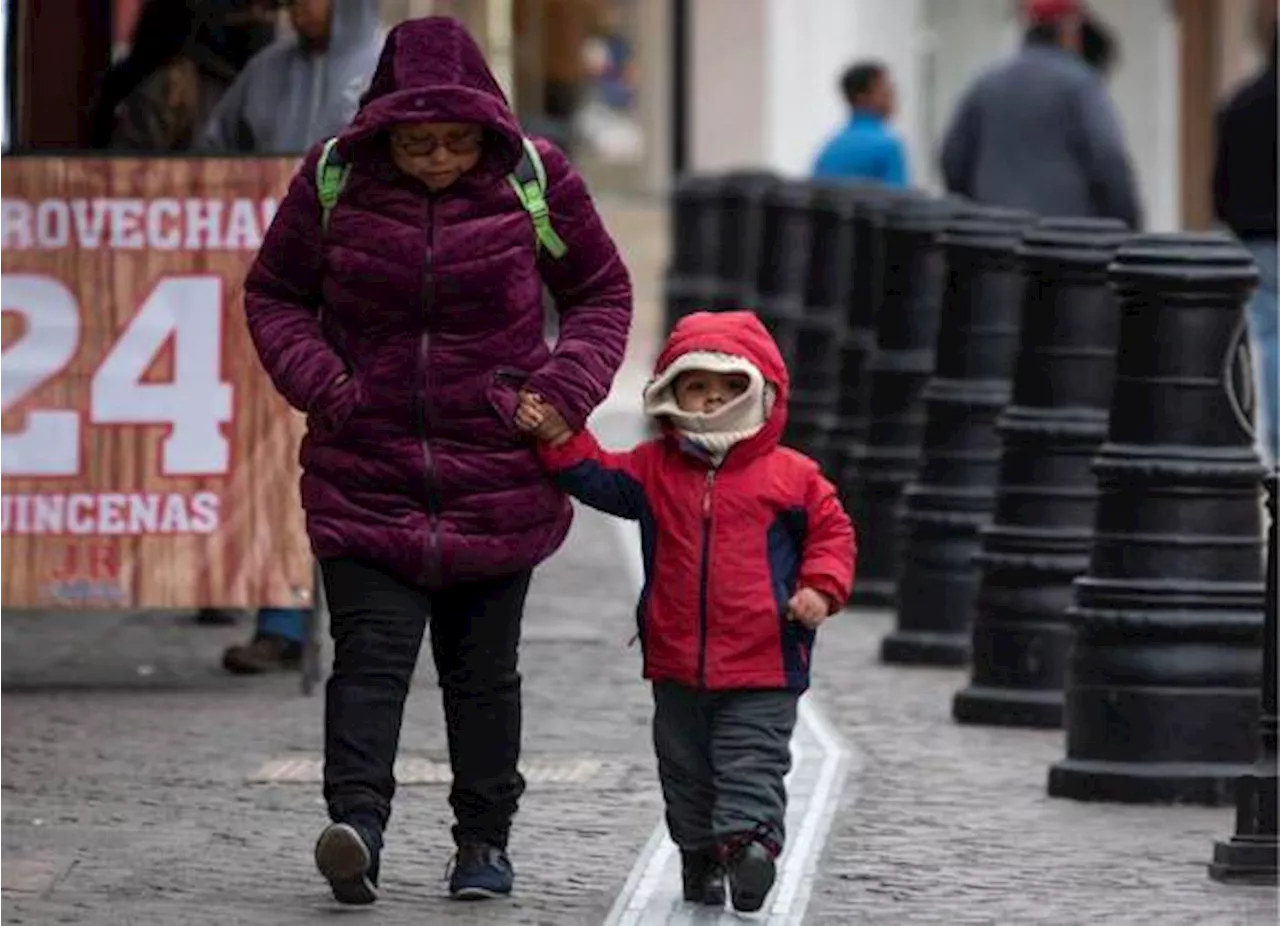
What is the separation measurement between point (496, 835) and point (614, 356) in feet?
3.18

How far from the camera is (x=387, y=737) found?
8.95m

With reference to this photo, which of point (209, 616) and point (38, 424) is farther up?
point (38, 424)

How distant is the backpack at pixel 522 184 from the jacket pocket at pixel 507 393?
0.28 meters

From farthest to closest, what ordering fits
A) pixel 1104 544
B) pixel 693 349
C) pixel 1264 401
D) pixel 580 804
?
pixel 1264 401, pixel 1104 544, pixel 580 804, pixel 693 349

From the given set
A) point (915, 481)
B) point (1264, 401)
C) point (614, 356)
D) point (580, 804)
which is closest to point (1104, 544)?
point (580, 804)

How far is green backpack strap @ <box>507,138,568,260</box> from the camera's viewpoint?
8992mm

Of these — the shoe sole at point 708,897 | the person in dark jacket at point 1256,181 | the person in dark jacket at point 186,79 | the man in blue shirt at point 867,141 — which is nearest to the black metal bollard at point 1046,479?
the person in dark jacket at point 186,79

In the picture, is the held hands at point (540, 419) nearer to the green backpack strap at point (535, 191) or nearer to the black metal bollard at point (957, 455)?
the green backpack strap at point (535, 191)

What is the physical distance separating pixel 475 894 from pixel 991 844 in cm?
152

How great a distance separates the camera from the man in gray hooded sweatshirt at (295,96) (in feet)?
41.7

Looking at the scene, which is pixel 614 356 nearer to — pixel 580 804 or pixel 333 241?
pixel 333 241

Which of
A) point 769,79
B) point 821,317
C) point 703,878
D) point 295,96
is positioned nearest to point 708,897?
point 703,878

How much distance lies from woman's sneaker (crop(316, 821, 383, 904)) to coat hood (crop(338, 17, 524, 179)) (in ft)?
4.22

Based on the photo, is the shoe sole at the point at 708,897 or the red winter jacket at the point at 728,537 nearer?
the red winter jacket at the point at 728,537
